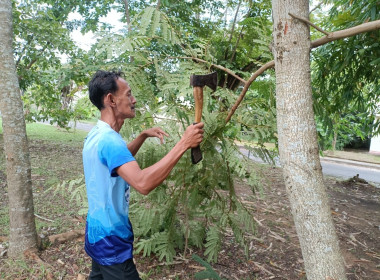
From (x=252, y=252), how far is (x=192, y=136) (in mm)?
2243

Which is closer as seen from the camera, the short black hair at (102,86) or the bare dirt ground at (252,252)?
the short black hair at (102,86)

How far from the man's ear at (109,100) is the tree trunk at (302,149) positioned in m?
0.94

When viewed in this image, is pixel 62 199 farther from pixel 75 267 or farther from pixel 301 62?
pixel 301 62

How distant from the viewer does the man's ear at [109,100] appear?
177 cm

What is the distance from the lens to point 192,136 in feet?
5.08

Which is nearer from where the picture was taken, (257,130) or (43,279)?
(257,130)

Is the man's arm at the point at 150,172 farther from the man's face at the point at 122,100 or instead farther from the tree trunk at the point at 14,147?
the tree trunk at the point at 14,147

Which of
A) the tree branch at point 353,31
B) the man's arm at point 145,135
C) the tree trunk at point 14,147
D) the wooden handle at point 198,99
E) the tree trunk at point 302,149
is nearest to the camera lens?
the tree trunk at point 302,149

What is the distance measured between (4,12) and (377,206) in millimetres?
6448

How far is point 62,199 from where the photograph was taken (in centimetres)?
466

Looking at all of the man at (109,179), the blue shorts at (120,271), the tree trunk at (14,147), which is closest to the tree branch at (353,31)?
the man at (109,179)

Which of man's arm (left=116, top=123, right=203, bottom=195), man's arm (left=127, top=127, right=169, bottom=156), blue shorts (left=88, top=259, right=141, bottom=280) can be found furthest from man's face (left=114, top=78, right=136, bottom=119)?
blue shorts (left=88, top=259, right=141, bottom=280)

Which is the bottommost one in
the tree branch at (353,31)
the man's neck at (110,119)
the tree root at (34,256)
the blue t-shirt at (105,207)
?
the tree root at (34,256)

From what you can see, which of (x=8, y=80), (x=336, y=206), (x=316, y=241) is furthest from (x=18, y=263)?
(x=336, y=206)
